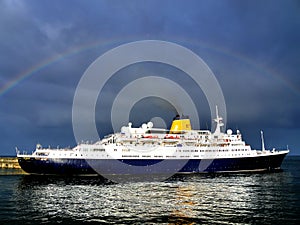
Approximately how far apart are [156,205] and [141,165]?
24.3 metres

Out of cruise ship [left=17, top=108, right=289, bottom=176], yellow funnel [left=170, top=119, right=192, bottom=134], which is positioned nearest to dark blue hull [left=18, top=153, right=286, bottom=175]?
cruise ship [left=17, top=108, right=289, bottom=176]

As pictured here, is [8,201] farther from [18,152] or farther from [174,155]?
[174,155]

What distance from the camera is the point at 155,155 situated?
155 feet

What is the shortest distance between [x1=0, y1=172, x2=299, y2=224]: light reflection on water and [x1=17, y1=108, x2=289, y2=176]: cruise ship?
12.4 m

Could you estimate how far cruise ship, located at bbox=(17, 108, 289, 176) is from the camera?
1724 inches

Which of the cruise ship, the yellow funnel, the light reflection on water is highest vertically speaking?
the yellow funnel

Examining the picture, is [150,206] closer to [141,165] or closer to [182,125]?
[141,165]

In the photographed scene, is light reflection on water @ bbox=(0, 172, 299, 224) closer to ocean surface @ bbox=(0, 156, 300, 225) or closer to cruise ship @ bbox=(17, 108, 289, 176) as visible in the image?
ocean surface @ bbox=(0, 156, 300, 225)

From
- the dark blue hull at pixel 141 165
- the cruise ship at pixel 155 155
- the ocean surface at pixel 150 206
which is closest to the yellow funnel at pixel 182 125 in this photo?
the cruise ship at pixel 155 155

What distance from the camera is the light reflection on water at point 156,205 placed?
18141 millimetres

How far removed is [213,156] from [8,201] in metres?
36.4

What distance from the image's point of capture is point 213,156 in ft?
162

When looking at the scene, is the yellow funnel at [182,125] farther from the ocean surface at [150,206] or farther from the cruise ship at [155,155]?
the ocean surface at [150,206]

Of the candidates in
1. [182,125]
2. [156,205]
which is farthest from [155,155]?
[156,205]
